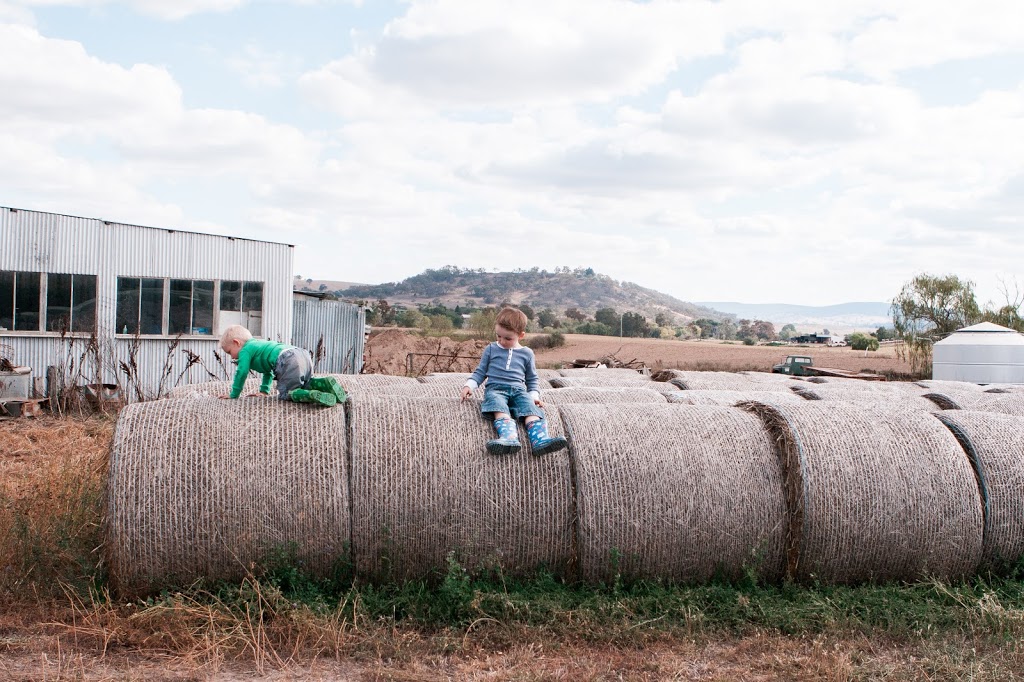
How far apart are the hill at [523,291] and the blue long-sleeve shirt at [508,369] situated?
405 ft

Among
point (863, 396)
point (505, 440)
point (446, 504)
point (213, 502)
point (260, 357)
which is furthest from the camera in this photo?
point (863, 396)

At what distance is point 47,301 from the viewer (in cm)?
1736

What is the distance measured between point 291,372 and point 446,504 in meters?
1.47

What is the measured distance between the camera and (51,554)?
20.2 ft

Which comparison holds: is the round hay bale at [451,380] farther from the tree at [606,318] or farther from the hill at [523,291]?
the hill at [523,291]

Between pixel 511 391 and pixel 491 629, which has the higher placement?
pixel 511 391

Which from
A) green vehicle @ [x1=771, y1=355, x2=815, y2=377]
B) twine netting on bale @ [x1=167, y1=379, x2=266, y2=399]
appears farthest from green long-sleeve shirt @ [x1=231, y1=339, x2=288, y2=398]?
green vehicle @ [x1=771, y1=355, x2=815, y2=377]

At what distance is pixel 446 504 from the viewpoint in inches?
224

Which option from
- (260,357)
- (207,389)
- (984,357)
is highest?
(260,357)

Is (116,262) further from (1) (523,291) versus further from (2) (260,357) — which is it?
(1) (523,291)

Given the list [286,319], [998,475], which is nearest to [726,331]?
[286,319]

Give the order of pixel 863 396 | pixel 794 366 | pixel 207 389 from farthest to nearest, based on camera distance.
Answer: pixel 794 366, pixel 863 396, pixel 207 389

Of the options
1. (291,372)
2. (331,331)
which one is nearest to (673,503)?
(291,372)

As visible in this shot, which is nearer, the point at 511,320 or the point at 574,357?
the point at 511,320
